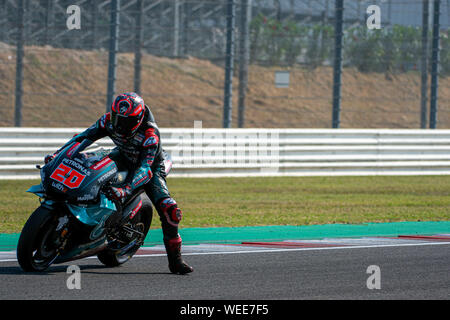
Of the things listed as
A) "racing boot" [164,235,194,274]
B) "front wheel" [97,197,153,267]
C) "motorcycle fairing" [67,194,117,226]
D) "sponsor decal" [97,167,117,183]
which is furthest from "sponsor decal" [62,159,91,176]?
"racing boot" [164,235,194,274]

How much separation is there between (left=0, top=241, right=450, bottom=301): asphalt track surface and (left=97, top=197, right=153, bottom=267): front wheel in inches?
4.4

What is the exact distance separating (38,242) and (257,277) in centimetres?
188

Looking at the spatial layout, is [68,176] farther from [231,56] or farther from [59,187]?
[231,56]

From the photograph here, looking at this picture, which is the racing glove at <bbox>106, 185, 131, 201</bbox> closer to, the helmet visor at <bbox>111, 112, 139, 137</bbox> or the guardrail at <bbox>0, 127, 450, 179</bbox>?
the helmet visor at <bbox>111, 112, 139, 137</bbox>

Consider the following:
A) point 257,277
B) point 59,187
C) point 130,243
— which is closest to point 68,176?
point 59,187

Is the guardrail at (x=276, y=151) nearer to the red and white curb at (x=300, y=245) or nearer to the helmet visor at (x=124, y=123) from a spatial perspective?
the red and white curb at (x=300, y=245)

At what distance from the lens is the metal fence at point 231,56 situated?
18328mm

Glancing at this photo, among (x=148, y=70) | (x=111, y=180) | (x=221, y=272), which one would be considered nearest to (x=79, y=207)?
(x=111, y=180)

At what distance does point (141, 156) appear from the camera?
7973mm

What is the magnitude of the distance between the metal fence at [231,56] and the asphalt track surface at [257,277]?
9.18 meters

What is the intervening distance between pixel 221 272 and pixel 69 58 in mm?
11637

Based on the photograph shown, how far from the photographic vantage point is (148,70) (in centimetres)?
2481

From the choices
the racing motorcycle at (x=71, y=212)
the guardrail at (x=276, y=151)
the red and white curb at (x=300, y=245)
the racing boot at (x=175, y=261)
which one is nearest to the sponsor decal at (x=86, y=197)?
the racing motorcycle at (x=71, y=212)

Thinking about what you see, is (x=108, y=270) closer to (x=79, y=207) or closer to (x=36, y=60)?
(x=79, y=207)
